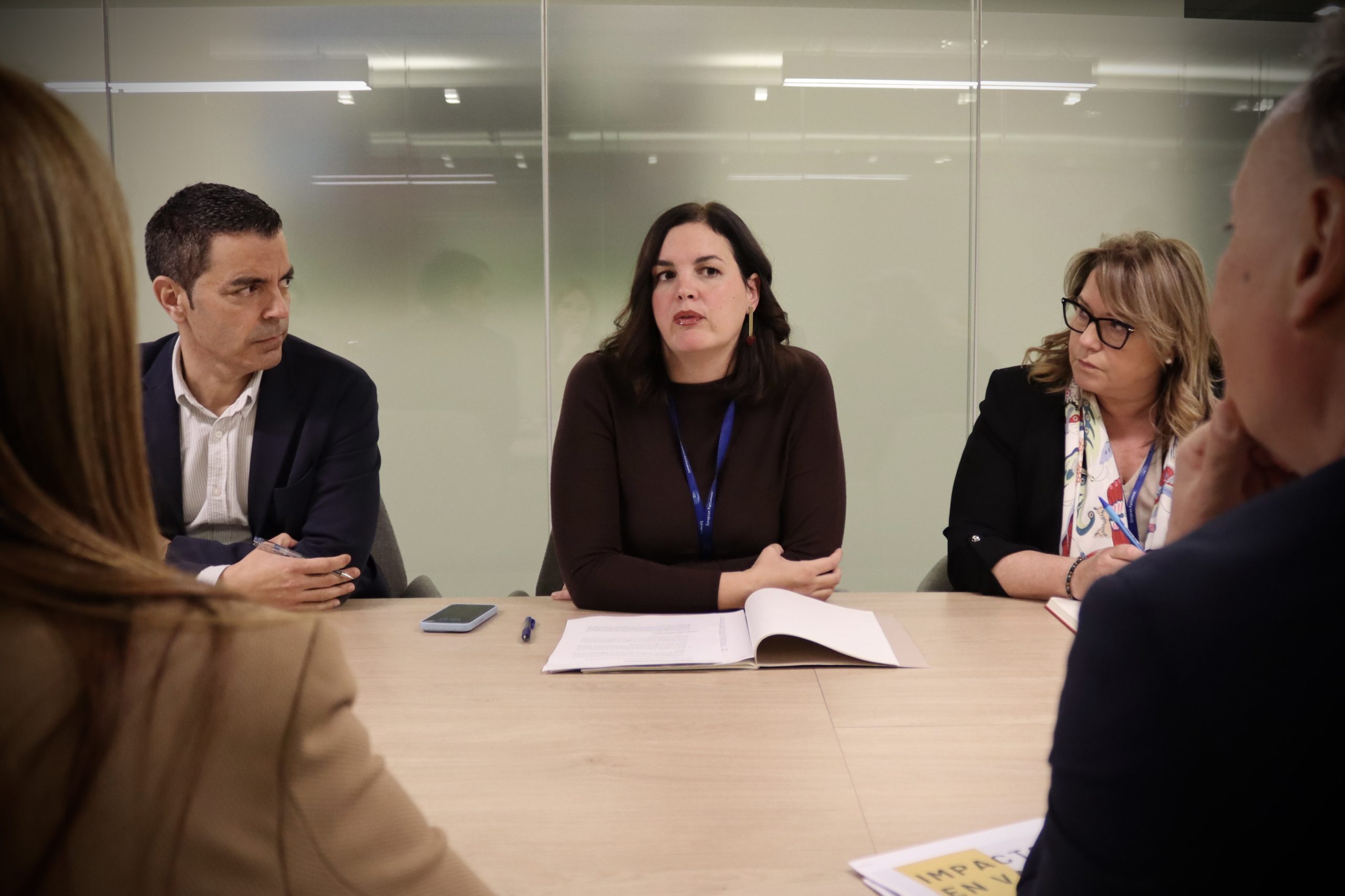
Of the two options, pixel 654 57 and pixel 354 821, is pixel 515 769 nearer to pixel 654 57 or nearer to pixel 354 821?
pixel 354 821

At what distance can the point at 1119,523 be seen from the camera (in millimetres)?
2223

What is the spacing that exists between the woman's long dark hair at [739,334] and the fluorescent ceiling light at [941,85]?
1921 millimetres

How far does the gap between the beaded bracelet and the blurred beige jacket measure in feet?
5.86

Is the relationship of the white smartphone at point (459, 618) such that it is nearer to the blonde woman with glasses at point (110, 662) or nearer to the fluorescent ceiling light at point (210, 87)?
the blonde woman with glasses at point (110, 662)

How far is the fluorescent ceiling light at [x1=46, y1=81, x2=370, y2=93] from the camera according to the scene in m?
4.00

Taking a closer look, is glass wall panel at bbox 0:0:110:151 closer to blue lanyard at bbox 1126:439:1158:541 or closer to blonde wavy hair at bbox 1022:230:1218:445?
blonde wavy hair at bbox 1022:230:1218:445

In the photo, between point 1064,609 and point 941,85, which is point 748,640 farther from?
point 941,85

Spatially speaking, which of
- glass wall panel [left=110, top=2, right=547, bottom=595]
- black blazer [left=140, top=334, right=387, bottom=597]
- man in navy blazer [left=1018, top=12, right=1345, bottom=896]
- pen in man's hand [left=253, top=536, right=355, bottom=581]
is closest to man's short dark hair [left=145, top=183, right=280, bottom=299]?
black blazer [left=140, top=334, right=387, bottom=597]

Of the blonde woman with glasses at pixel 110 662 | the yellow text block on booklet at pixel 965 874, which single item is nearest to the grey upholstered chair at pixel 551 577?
the yellow text block on booklet at pixel 965 874

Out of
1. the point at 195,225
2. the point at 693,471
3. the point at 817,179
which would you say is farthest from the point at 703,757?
the point at 817,179

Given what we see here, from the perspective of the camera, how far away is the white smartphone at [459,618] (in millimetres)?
1901

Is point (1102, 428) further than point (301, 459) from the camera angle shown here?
Yes

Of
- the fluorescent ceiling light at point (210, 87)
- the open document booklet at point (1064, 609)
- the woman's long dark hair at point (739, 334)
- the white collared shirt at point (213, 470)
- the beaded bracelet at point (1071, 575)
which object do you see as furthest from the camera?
the fluorescent ceiling light at point (210, 87)

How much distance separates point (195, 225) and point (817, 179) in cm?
267
